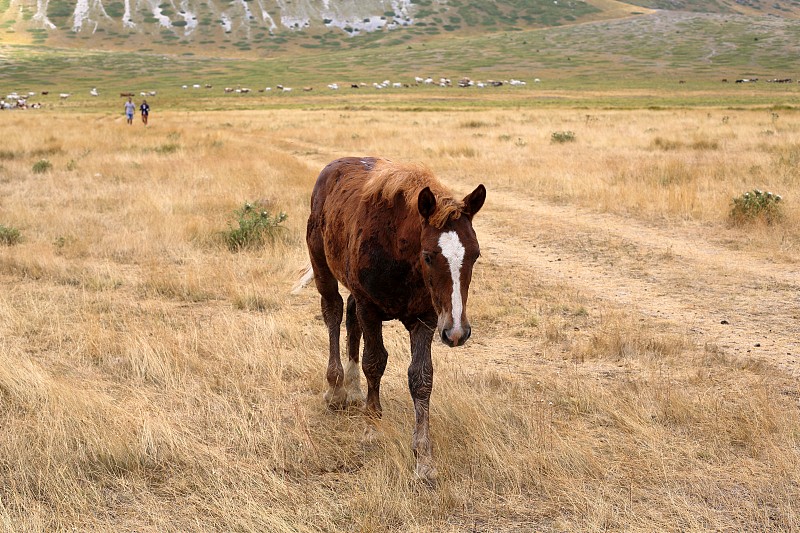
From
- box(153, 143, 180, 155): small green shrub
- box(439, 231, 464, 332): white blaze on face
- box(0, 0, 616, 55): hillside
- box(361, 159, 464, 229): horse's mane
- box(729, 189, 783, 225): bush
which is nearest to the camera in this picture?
box(439, 231, 464, 332): white blaze on face

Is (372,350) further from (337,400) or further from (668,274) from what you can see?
(668,274)

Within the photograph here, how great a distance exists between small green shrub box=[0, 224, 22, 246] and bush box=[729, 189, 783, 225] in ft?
39.1

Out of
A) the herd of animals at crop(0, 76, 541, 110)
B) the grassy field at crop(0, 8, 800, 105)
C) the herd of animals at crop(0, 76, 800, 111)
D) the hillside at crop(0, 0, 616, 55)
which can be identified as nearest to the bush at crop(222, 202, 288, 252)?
the grassy field at crop(0, 8, 800, 105)

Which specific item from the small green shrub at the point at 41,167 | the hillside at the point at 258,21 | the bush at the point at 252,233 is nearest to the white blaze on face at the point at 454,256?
the bush at the point at 252,233

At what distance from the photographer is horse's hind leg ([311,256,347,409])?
576 centimetres

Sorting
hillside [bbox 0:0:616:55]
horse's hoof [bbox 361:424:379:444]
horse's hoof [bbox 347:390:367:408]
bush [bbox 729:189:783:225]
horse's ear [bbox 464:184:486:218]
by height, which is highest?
hillside [bbox 0:0:616:55]

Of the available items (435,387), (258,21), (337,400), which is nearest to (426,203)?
(435,387)

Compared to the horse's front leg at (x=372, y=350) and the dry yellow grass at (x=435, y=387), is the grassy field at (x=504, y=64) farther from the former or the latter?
the horse's front leg at (x=372, y=350)

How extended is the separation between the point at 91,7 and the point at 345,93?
110084 mm

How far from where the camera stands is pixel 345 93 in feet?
261

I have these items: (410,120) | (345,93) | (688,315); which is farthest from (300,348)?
(345,93)

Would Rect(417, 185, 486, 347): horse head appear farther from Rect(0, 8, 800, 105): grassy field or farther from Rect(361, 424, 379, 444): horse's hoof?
Rect(0, 8, 800, 105): grassy field

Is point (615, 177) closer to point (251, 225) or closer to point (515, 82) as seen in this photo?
point (251, 225)

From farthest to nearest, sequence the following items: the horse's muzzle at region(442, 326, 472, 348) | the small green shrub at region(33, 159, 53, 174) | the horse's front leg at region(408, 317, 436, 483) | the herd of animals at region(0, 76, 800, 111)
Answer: the herd of animals at region(0, 76, 800, 111)
the small green shrub at region(33, 159, 53, 174)
the horse's front leg at region(408, 317, 436, 483)
the horse's muzzle at region(442, 326, 472, 348)
